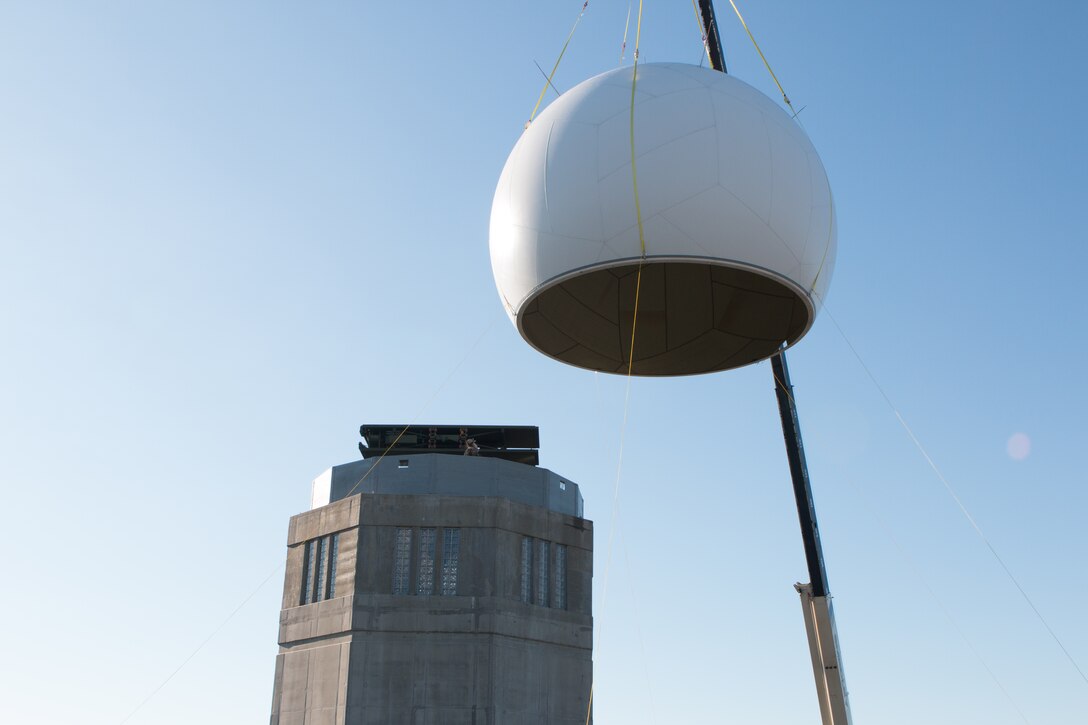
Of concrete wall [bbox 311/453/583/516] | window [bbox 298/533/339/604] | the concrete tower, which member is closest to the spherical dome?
the concrete tower

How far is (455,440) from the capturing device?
36.0 metres

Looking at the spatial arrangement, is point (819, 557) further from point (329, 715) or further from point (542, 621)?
point (329, 715)

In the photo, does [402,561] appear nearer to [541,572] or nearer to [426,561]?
[426,561]

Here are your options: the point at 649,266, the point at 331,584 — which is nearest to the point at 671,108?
the point at 649,266

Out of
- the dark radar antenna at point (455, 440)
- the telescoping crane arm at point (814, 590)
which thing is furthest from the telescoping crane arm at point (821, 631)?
the dark radar antenna at point (455, 440)

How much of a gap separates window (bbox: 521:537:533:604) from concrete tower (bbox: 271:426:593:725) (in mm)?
44

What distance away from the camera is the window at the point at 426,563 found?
95.0 ft

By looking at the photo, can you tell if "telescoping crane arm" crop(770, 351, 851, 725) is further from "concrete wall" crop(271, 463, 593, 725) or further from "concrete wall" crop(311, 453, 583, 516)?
"concrete wall" crop(311, 453, 583, 516)

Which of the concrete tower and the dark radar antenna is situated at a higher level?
the dark radar antenna

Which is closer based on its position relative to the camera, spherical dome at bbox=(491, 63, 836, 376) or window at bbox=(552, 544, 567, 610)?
spherical dome at bbox=(491, 63, 836, 376)

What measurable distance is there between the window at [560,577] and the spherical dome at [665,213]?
1694cm

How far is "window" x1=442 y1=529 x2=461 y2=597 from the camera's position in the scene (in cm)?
2898

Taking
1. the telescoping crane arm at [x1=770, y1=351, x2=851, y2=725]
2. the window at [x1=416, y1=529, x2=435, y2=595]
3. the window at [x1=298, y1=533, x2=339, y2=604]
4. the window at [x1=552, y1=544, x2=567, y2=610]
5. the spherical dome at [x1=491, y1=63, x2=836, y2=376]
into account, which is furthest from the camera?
the window at [x1=552, y1=544, x2=567, y2=610]

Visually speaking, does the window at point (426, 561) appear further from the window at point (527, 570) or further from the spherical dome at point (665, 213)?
the spherical dome at point (665, 213)
